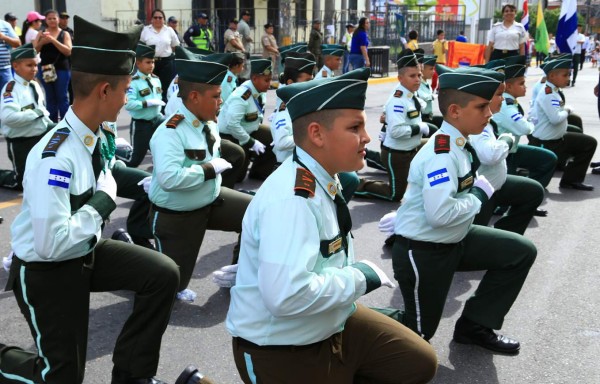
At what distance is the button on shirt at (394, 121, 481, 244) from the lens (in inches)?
154

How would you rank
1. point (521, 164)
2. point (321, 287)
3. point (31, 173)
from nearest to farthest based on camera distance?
point (321, 287) → point (31, 173) → point (521, 164)

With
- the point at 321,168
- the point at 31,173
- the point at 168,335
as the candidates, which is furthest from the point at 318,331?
the point at 168,335

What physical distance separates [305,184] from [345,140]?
0.89 feet

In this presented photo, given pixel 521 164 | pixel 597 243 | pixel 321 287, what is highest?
pixel 321 287

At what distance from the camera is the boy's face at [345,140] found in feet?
8.82

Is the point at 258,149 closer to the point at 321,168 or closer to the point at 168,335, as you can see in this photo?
the point at 168,335

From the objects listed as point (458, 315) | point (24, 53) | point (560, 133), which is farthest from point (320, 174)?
point (560, 133)

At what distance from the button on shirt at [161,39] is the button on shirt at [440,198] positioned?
10.3 m

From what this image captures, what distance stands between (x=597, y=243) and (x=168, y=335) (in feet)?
14.9

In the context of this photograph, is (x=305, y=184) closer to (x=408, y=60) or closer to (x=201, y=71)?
(x=201, y=71)

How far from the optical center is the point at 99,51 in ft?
11.0

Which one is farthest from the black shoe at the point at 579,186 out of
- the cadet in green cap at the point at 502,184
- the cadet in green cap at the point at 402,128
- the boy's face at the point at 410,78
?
the cadet in green cap at the point at 502,184

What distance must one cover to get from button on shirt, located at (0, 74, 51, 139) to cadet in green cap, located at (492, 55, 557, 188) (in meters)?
5.22

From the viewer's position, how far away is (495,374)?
4.10m
